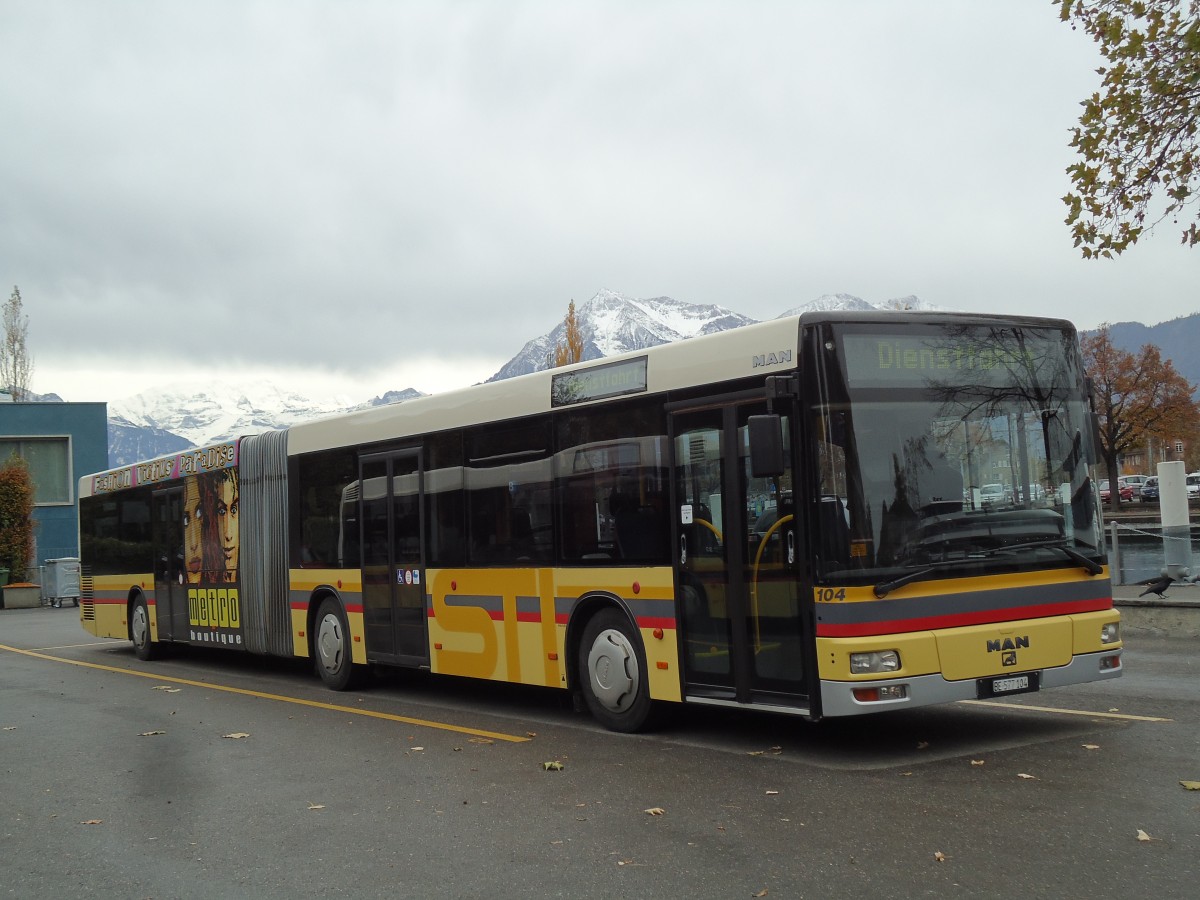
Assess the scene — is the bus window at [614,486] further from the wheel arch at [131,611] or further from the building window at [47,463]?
the building window at [47,463]

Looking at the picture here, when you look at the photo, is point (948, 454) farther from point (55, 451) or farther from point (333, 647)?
point (55, 451)

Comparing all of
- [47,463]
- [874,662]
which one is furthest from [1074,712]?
[47,463]

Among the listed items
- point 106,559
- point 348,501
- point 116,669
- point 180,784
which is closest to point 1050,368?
point 180,784

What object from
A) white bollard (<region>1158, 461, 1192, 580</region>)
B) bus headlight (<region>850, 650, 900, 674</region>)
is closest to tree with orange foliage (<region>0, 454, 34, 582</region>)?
white bollard (<region>1158, 461, 1192, 580</region>)

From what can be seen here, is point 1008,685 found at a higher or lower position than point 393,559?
lower

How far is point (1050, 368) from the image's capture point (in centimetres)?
898

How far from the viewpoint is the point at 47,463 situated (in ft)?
165

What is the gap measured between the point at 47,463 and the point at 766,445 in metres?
47.9

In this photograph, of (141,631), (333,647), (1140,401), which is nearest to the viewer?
(333,647)

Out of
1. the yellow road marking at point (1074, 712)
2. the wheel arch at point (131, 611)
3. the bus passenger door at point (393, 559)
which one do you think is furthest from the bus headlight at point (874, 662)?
the wheel arch at point (131, 611)

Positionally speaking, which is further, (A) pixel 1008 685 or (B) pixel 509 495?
(B) pixel 509 495

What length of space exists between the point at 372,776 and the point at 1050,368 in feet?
18.3

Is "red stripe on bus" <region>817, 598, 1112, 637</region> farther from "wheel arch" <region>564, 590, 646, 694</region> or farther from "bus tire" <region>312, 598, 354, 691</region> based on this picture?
"bus tire" <region>312, 598, 354, 691</region>

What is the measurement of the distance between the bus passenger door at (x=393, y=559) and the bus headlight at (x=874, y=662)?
570 centimetres
